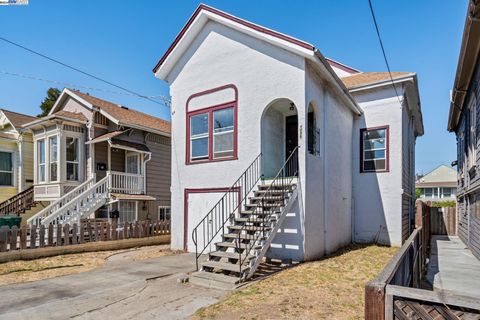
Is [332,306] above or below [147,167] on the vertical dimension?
below

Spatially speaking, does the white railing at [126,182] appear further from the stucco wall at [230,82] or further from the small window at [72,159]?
the stucco wall at [230,82]

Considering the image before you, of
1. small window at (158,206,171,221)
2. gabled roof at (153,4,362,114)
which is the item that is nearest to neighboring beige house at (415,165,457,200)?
gabled roof at (153,4,362,114)

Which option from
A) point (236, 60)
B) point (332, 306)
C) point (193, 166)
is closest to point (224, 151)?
point (193, 166)

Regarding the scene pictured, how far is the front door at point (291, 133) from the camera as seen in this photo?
10.6 metres

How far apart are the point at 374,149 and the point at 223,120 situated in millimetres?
6484

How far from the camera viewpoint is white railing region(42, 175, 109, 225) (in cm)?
1224

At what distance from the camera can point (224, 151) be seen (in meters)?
9.85

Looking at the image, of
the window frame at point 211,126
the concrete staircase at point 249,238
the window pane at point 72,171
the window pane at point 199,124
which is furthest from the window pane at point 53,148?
the concrete staircase at point 249,238

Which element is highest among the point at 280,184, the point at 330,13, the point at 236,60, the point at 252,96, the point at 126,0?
Answer: the point at 126,0

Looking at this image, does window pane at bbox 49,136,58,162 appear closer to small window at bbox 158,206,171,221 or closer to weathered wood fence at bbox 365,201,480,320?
small window at bbox 158,206,171,221

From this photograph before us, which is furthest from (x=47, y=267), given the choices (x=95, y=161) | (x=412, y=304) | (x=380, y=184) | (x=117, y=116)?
(x=380, y=184)

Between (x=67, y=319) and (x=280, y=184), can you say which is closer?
(x=67, y=319)

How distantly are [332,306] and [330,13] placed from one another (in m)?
7.91

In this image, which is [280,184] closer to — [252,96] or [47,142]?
[252,96]
